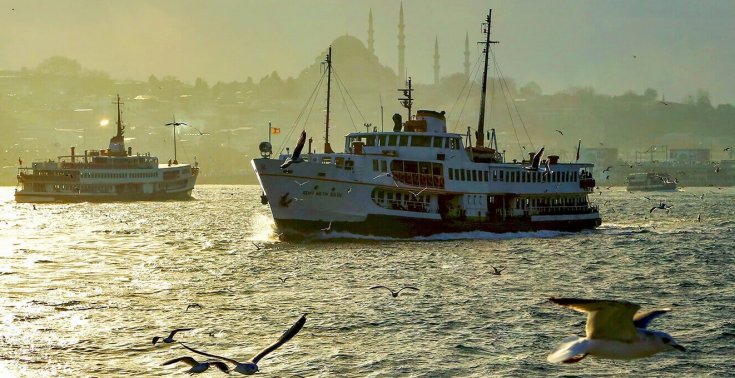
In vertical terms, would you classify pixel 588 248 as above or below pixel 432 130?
below

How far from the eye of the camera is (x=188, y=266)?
50.6 m

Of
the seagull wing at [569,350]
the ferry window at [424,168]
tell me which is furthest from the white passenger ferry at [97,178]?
the seagull wing at [569,350]

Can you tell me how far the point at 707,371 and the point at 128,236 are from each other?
56.9m

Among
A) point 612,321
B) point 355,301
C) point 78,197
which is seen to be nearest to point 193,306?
point 355,301

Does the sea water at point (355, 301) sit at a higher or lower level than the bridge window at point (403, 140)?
lower

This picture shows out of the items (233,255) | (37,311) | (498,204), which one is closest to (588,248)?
(498,204)

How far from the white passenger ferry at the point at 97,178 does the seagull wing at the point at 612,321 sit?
128832 millimetres

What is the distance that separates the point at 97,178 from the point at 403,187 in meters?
88.0

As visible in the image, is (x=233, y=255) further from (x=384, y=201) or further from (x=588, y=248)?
(x=588, y=248)

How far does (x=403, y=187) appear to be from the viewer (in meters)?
61.3

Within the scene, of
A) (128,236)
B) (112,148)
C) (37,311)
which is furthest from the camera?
(112,148)

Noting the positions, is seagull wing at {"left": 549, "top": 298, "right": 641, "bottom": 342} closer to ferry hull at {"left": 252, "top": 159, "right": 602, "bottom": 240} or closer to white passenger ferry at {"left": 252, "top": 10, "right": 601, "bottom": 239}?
white passenger ferry at {"left": 252, "top": 10, "right": 601, "bottom": 239}

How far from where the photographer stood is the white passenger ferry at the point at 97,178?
138 m

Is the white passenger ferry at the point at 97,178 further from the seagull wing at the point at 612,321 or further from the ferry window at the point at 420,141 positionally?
the seagull wing at the point at 612,321
